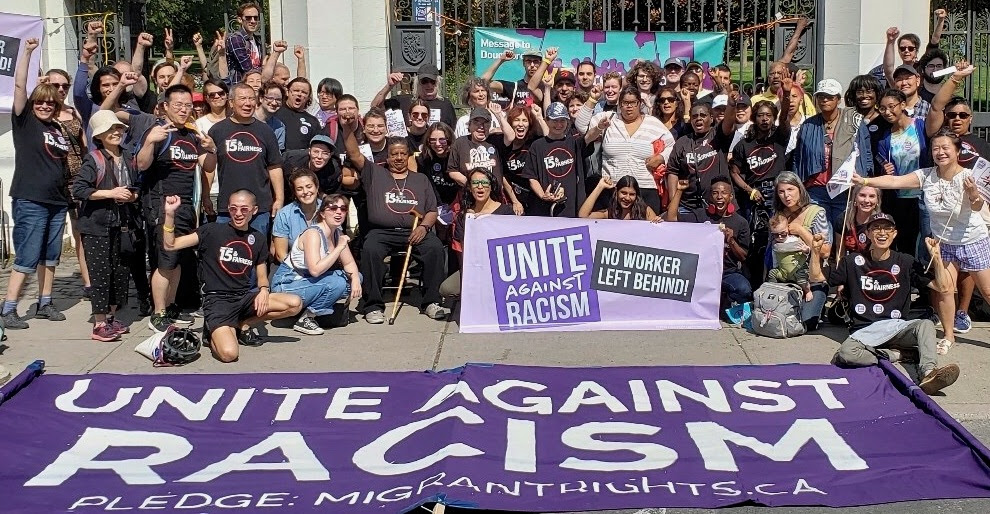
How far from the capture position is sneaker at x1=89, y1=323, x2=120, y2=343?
831 cm

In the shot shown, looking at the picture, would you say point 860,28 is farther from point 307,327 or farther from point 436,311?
point 307,327

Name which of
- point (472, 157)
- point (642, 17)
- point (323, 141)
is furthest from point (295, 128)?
point (642, 17)

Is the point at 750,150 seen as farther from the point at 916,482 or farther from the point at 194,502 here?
the point at 194,502

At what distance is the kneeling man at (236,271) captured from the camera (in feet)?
26.2

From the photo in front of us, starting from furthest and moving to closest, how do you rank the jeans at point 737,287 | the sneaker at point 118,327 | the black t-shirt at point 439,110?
the black t-shirt at point 439,110 < the jeans at point 737,287 < the sneaker at point 118,327

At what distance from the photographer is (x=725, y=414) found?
6340 millimetres

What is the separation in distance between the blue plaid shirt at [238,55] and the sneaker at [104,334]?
354 cm

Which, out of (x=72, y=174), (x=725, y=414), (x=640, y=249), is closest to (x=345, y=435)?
(x=725, y=414)

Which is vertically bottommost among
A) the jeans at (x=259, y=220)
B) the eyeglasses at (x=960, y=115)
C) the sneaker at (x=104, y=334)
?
the sneaker at (x=104, y=334)

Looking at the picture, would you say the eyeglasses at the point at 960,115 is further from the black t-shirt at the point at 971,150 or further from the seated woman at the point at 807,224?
the seated woman at the point at 807,224

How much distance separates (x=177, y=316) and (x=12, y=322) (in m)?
1.23

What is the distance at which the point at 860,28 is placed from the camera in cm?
1230

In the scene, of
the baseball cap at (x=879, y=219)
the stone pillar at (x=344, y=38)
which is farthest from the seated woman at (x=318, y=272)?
the stone pillar at (x=344, y=38)

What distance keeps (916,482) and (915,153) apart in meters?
4.00
